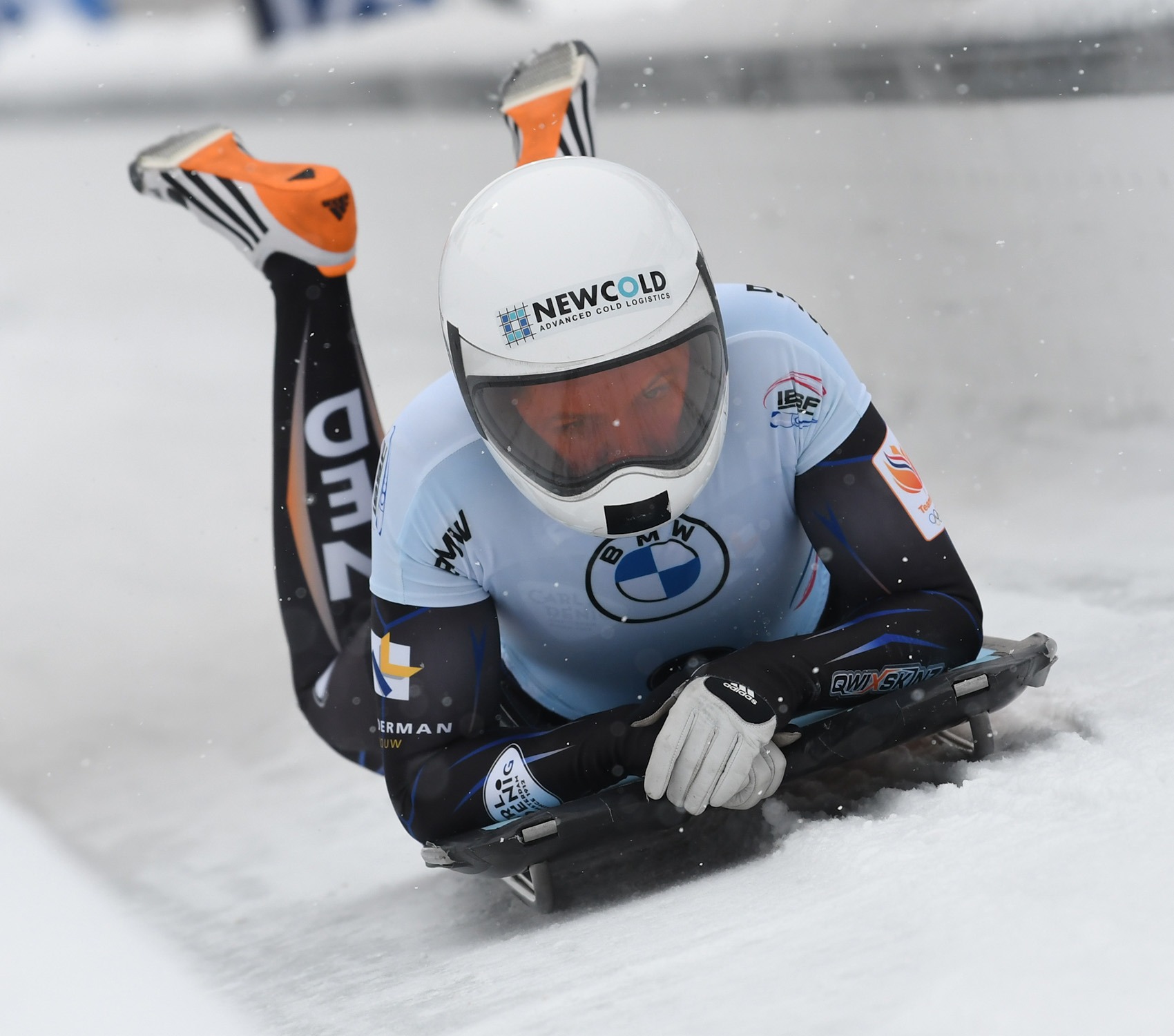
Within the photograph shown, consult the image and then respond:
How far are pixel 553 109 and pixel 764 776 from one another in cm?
194

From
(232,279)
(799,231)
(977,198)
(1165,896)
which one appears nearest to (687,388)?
(1165,896)

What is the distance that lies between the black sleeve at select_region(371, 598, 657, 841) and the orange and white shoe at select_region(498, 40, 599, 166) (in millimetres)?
1419

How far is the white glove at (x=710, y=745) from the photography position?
1.78 meters

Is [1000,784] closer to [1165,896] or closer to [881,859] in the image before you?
[881,859]

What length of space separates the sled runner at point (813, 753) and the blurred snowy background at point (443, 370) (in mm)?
95

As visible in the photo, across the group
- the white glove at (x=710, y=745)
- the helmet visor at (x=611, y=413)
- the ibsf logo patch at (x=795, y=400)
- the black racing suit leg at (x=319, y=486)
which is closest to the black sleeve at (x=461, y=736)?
the white glove at (x=710, y=745)

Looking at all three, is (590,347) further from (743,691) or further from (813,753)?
(813,753)

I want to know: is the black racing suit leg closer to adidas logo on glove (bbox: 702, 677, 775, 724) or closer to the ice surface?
the ice surface

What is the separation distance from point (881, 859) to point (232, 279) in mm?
5387

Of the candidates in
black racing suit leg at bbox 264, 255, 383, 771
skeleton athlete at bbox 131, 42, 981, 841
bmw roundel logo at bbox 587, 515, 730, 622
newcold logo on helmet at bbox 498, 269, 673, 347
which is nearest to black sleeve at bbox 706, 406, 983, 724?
skeleton athlete at bbox 131, 42, 981, 841

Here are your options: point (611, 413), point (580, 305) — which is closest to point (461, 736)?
point (611, 413)

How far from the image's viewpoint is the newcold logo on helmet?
5.79ft

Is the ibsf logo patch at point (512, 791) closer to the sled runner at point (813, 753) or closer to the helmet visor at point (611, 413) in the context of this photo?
the sled runner at point (813, 753)

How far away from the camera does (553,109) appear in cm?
313
